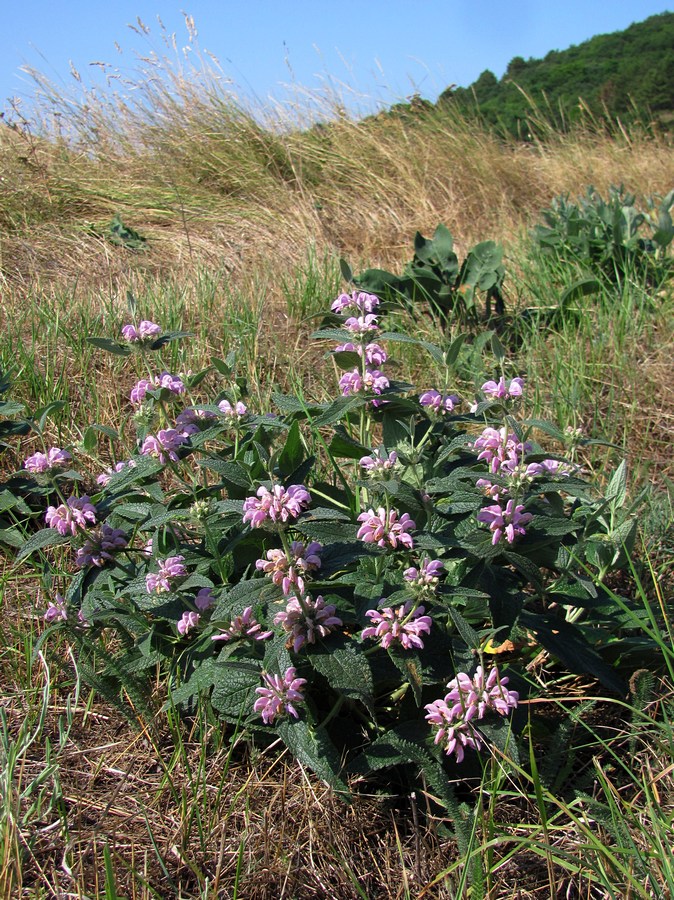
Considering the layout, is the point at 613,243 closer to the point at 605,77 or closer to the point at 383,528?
the point at 383,528

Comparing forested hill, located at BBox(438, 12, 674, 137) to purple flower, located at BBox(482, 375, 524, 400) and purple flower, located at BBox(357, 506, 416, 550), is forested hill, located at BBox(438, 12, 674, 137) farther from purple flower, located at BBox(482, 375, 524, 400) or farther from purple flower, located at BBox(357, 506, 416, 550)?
purple flower, located at BBox(357, 506, 416, 550)

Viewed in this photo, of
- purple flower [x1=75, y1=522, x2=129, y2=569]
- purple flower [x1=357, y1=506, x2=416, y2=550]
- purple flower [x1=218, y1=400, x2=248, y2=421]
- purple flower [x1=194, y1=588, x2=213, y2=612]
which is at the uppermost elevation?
purple flower [x1=218, y1=400, x2=248, y2=421]

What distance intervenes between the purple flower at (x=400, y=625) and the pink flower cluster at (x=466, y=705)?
0.10 meters

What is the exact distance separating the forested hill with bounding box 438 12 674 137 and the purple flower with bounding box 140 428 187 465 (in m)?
10.3

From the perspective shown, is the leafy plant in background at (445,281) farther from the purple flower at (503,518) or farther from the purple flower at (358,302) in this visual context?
the purple flower at (503,518)

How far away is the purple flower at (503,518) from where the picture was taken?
1.34m

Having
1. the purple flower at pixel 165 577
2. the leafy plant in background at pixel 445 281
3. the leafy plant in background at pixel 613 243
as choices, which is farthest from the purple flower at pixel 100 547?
the leafy plant in background at pixel 613 243

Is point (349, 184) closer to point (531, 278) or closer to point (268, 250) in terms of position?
point (268, 250)

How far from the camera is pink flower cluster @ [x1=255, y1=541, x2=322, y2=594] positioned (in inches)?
48.8

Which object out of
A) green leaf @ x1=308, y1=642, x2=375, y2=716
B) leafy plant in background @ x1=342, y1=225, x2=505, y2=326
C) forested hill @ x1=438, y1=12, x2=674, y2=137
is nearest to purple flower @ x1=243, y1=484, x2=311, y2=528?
green leaf @ x1=308, y1=642, x2=375, y2=716

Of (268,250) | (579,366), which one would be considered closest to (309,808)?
(579,366)

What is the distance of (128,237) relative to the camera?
465 centimetres

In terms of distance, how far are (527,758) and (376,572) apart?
1.40 feet

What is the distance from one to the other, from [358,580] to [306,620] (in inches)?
5.6
